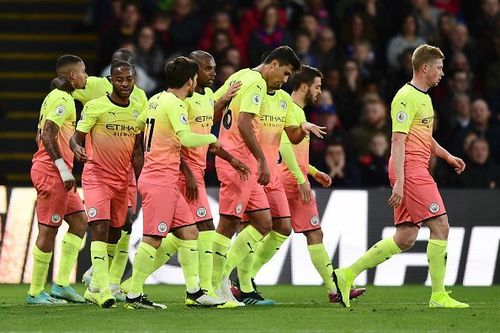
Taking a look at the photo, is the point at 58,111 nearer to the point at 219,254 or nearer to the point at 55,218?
the point at 55,218

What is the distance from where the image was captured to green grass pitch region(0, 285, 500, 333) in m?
11.1

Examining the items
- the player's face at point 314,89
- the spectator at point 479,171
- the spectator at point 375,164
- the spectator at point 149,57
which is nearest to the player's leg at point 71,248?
the player's face at point 314,89

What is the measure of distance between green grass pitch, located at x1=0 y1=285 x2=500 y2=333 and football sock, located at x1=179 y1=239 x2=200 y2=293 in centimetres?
26

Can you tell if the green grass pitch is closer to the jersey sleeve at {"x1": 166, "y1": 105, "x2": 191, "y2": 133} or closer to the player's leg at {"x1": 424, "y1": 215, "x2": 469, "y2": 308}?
the player's leg at {"x1": 424, "y1": 215, "x2": 469, "y2": 308}

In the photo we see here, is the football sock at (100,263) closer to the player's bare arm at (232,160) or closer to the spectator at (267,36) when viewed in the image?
the player's bare arm at (232,160)

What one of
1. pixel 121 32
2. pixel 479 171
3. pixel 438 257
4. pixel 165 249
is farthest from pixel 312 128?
pixel 121 32

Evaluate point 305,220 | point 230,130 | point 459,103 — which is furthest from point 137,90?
point 459,103

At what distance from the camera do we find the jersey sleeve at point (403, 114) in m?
12.9

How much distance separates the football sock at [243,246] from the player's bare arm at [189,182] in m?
0.97

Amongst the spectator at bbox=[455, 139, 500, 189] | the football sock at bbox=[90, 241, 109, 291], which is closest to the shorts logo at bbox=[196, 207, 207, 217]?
the football sock at bbox=[90, 241, 109, 291]

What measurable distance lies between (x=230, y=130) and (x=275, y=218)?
1.04 meters

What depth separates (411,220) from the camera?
13227 millimetres

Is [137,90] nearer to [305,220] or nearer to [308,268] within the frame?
[305,220]

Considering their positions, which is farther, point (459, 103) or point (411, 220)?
point (459, 103)
